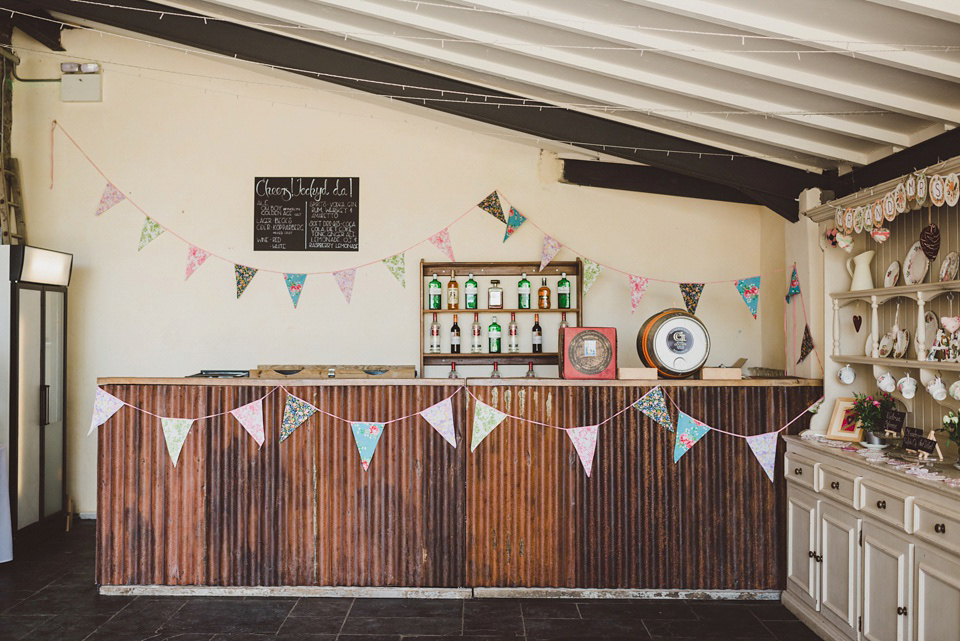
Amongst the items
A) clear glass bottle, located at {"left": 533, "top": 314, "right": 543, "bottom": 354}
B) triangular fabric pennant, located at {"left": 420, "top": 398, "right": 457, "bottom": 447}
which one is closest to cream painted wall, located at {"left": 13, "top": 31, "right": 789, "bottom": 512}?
clear glass bottle, located at {"left": 533, "top": 314, "right": 543, "bottom": 354}

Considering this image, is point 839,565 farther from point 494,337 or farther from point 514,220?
point 514,220

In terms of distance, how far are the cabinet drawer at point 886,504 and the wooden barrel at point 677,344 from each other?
44.2 inches

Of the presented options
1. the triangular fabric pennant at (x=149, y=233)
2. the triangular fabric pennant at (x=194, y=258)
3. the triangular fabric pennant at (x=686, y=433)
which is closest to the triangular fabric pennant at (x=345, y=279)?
the triangular fabric pennant at (x=194, y=258)

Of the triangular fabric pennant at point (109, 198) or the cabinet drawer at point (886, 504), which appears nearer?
the cabinet drawer at point (886, 504)

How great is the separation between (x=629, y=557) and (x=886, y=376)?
1.60m

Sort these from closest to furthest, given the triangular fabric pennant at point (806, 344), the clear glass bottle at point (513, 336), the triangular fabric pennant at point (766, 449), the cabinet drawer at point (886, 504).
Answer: the cabinet drawer at point (886, 504)
the triangular fabric pennant at point (766, 449)
the triangular fabric pennant at point (806, 344)
the clear glass bottle at point (513, 336)

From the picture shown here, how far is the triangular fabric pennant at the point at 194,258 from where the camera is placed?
5465mm

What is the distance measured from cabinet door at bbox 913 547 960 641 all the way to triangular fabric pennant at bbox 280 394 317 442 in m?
2.88

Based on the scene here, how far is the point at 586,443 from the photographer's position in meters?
3.93

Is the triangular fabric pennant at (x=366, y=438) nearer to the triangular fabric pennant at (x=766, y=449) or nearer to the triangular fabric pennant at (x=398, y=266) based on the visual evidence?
the triangular fabric pennant at (x=398, y=266)

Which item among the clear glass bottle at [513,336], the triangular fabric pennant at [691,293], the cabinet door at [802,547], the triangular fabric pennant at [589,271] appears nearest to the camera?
the cabinet door at [802,547]

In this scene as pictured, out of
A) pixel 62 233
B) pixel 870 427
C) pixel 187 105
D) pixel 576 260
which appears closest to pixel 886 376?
pixel 870 427

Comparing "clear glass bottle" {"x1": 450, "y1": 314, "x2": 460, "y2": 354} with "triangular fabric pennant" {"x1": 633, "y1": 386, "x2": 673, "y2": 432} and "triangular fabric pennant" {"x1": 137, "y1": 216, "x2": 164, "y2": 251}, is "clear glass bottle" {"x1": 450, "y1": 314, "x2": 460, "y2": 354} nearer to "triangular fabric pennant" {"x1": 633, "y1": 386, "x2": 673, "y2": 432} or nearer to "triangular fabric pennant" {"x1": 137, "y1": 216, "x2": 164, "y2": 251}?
"triangular fabric pennant" {"x1": 633, "y1": 386, "x2": 673, "y2": 432}

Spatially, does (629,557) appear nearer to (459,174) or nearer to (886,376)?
(886,376)
